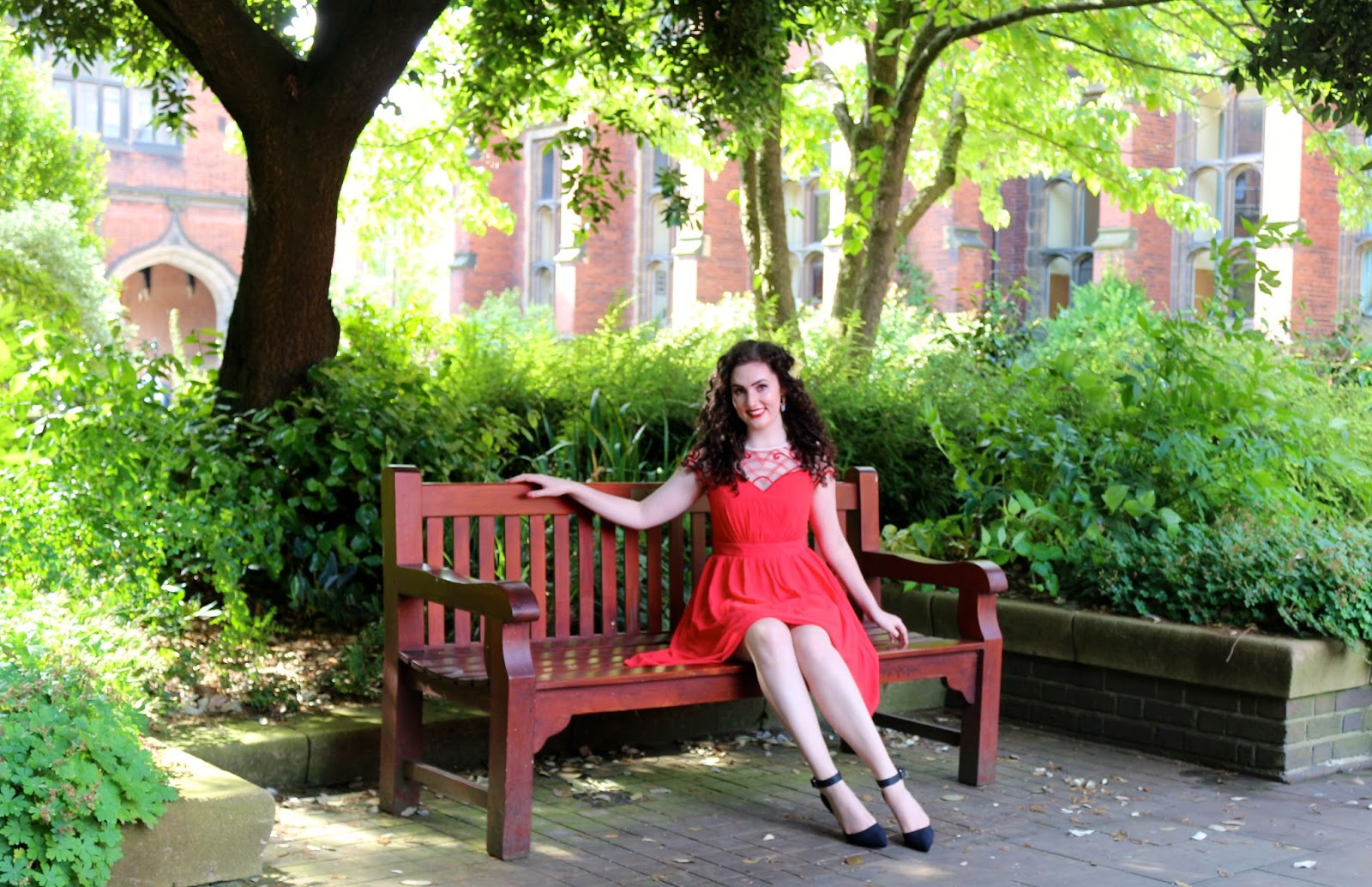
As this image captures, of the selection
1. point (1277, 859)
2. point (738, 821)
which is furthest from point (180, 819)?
point (1277, 859)

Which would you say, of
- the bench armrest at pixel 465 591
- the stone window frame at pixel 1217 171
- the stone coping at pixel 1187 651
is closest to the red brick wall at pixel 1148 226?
the stone window frame at pixel 1217 171

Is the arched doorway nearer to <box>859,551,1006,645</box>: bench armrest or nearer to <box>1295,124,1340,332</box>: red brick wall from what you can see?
<box>1295,124,1340,332</box>: red brick wall

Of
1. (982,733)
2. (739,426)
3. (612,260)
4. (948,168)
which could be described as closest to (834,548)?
(739,426)

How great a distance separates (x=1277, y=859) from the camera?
15.5 ft

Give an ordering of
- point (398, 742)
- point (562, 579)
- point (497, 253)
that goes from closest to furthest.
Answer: point (398, 742)
point (562, 579)
point (497, 253)

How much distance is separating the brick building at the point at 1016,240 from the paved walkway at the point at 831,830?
547 inches

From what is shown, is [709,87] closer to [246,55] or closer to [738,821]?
[246,55]

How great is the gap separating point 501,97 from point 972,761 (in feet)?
19.6

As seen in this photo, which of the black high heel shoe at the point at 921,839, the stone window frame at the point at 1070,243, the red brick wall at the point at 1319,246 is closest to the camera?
the black high heel shoe at the point at 921,839

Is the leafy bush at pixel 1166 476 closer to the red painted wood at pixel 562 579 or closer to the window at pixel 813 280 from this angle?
the red painted wood at pixel 562 579

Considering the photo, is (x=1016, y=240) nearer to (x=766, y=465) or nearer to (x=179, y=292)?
(x=179, y=292)

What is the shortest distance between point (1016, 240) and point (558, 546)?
24781 mm

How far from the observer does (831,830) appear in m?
4.94

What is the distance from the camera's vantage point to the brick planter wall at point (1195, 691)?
588cm
